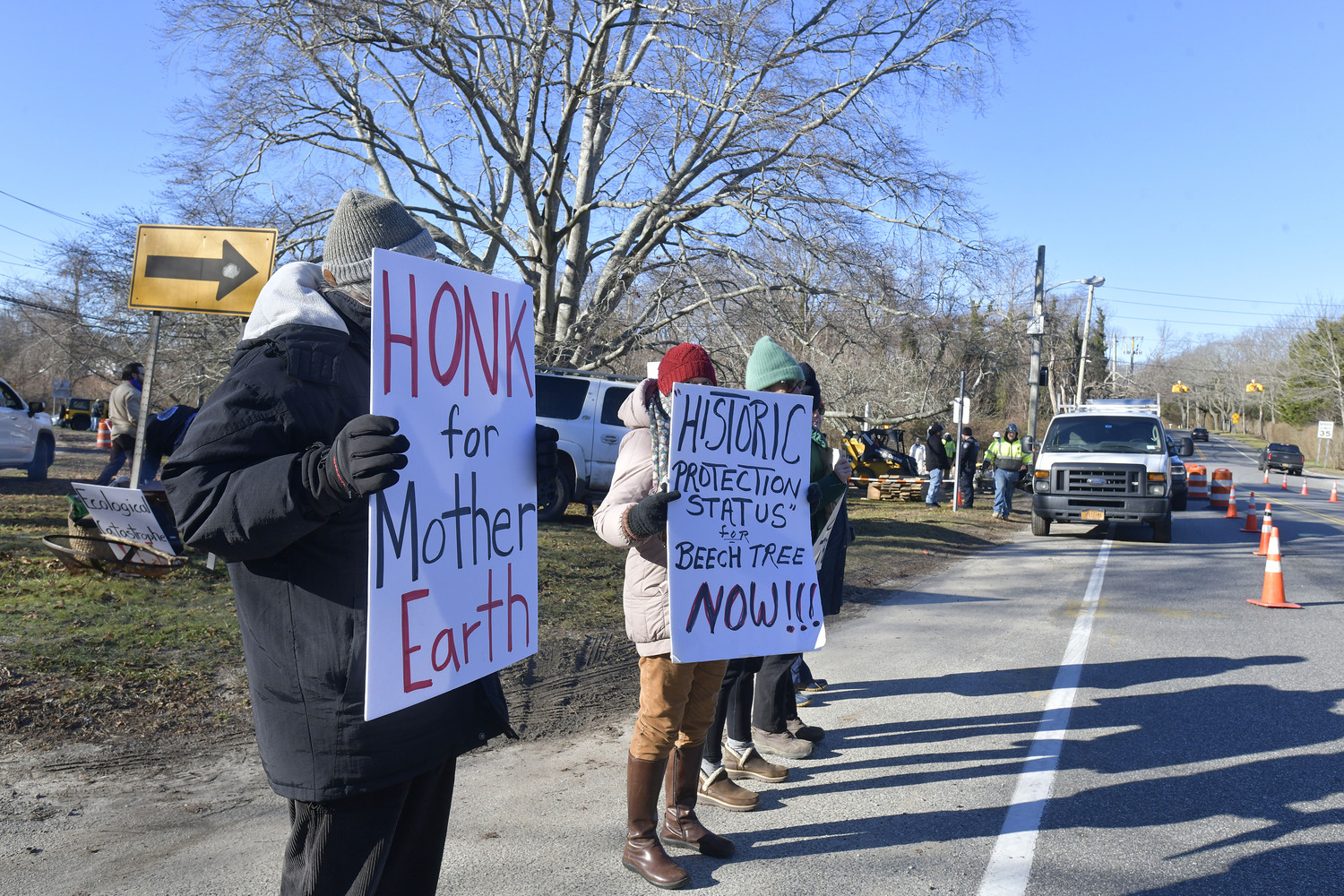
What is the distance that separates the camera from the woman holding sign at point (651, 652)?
3533mm

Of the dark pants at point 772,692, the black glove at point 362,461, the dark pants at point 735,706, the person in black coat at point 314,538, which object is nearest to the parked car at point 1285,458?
the dark pants at point 772,692

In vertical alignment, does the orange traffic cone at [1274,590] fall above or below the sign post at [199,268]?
below

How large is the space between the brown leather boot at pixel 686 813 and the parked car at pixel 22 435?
1613cm

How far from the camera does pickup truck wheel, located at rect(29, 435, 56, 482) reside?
16469mm

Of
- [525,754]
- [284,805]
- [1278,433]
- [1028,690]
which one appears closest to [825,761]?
[525,754]

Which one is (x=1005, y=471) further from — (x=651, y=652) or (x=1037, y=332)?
(x=651, y=652)

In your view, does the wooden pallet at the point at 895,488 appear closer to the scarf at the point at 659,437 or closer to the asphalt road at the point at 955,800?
the asphalt road at the point at 955,800

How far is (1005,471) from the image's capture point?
19.6 metres

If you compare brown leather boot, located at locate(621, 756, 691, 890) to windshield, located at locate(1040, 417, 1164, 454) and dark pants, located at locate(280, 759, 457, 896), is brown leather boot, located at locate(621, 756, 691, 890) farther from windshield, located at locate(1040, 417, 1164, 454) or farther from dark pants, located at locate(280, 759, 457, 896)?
windshield, located at locate(1040, 417, 1164, 454)

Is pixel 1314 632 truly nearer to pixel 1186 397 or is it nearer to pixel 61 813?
pixel 61 813

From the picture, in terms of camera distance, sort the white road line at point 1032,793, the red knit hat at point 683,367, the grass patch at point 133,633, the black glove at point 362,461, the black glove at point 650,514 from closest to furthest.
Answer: the black glove at point 362,461
the black glove at point 650,514
the white road line at point 1032,793
the red knit hat at point 683,367
the grass patch at point 133,633

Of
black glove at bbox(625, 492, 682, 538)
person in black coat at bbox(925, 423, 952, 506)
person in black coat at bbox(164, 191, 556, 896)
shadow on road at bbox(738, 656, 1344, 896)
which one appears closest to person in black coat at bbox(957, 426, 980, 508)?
person in black coat at bbox(925, 423, 952, 506)

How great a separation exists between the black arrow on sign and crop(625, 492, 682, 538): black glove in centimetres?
455

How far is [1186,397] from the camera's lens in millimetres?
139125
